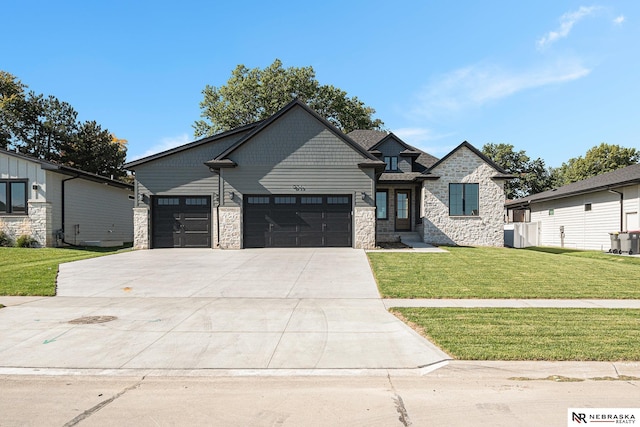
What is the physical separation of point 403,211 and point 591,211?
11.6 m

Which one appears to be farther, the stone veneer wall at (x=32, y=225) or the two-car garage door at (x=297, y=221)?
the stone veneer wall at (x=32, y=225)

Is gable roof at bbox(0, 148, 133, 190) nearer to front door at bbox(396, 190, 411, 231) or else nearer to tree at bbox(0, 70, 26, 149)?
front door at bbox(396, 190, 411, 231)

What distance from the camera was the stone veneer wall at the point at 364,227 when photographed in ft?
64.1

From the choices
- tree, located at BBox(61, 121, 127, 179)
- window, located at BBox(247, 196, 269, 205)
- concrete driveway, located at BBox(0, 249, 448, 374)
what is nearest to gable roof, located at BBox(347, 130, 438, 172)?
window, located at BBox(247, 196, 269, 205)

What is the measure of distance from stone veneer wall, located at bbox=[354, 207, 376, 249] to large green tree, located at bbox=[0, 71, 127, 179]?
100 ft

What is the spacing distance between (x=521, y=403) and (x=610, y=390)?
1240mm

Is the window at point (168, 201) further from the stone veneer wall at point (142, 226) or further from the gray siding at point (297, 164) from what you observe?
the gray siding at point (297, 164)

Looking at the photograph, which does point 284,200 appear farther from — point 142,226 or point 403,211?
point 403,211

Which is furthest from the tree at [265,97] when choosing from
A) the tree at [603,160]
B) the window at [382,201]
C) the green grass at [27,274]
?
the tree at [603,160]

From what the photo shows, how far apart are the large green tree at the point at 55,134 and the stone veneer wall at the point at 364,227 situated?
3055 cm

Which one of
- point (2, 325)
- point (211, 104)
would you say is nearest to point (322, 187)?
point (2, 325)

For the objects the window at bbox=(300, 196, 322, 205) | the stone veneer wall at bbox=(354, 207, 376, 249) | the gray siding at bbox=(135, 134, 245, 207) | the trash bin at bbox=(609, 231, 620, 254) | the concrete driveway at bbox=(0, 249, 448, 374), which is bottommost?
the concrete driveway at bbox=(0, 249, 448, 374)

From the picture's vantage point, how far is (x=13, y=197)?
2125cm

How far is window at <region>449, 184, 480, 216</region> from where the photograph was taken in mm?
22891
